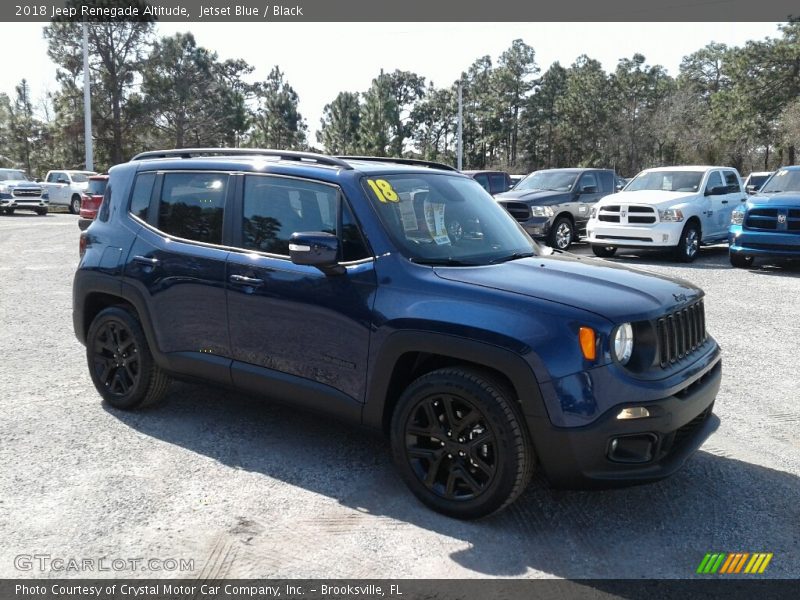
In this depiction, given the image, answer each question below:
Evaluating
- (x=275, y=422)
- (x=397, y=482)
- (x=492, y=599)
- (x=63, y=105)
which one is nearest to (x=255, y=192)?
(x=275, y=422)

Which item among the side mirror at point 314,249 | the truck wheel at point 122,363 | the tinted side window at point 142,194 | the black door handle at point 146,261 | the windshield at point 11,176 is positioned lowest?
the truck wheel at point 122,363

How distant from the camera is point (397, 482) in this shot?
13.5 feet

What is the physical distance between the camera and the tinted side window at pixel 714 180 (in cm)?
1467

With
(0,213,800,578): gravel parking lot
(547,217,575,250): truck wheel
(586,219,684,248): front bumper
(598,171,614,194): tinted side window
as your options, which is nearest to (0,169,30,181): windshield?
(547,217,575,250): truck wheel

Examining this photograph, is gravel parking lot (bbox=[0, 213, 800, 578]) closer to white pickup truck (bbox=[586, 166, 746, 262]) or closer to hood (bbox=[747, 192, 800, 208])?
hood (bbox=[747, 192, 800, 208])

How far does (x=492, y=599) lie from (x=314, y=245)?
6.49 feet

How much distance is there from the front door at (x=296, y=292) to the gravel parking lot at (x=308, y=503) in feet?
2.05

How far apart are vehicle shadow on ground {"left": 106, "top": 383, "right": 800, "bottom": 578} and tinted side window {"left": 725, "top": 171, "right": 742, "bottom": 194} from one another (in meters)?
12.5

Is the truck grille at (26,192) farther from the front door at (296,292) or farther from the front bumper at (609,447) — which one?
the front bumper at (609,447)

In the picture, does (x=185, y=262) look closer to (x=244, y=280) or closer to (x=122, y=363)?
(x=244, y=280)

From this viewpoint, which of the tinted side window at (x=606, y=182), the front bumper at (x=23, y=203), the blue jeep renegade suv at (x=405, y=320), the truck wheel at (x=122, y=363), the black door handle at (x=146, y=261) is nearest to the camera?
the blue jeep renegade suv at (x=405, y=320)

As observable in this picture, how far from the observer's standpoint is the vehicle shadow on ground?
3.34 meters

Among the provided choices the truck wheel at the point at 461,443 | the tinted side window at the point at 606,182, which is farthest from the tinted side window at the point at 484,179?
the truck wheel at the point at 461,443

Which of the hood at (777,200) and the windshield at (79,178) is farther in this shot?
the windshield at (79,178)
